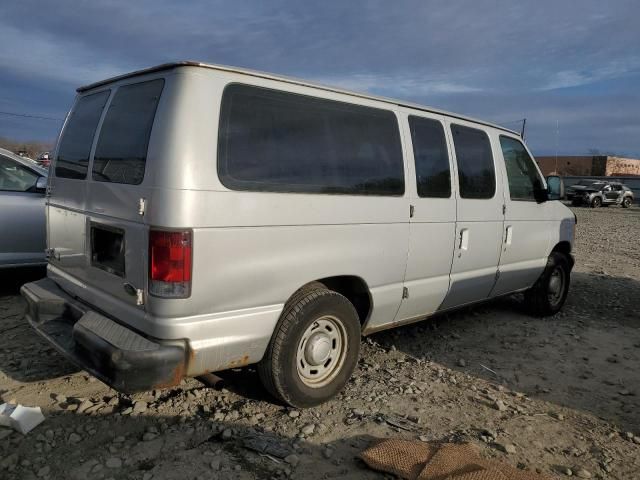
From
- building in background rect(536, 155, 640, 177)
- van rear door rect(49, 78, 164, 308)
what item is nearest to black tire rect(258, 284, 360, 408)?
van rear door rect(49, 78, 164, 308)

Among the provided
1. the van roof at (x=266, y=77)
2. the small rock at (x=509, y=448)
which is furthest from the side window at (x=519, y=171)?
the small rock at (x=509, y=448)

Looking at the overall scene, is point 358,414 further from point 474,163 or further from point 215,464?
point 474,163

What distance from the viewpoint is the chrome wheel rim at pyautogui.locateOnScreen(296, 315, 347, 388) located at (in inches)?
138

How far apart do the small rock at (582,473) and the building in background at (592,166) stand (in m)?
50.8

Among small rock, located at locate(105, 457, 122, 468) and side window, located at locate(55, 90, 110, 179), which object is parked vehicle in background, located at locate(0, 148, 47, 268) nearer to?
side window, located at locate(55, 90, 110, 179)

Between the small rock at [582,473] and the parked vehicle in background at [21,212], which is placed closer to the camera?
the small rock at [582,473]

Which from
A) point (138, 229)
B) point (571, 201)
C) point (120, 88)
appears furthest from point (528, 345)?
point (571, 201)

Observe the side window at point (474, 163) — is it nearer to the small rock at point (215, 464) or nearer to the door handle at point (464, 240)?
the door handle at point (464, 240)

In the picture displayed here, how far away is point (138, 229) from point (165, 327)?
1.85 ft

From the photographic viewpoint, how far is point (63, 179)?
3758 millimetres

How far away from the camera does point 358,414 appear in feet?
11.7

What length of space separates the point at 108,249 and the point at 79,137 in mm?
1033

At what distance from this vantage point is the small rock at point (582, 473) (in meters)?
3.00

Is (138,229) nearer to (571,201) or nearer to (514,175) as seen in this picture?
(514,175)
